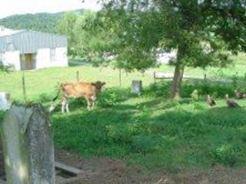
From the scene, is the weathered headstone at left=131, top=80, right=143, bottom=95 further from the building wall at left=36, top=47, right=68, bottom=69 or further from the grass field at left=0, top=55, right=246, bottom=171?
the building wall at left=36, top=47, right=68, bottom=69

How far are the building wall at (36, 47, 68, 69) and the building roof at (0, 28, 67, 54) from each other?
0.70m

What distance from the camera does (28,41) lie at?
68938 millimetres

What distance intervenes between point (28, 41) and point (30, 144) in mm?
64342

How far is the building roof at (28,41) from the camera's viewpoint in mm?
65938

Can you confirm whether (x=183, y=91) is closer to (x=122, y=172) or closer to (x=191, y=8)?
(x=191, y=8)

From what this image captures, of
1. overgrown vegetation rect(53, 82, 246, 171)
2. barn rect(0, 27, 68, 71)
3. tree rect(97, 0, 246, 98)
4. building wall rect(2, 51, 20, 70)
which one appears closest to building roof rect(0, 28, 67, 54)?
barn rect(0, 27, 68, 71)

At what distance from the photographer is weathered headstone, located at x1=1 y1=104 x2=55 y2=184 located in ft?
19.5

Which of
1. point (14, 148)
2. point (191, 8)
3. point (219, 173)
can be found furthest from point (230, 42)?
point (14, 148)

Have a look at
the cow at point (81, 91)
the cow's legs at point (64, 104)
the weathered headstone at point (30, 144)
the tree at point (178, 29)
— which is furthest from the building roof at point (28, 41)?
the weathered headstone at point (30, 144)

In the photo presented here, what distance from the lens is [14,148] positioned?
614 centimetres

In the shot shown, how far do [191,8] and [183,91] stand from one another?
630 cm

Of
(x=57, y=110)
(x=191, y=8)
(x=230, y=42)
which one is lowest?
(x=57, y=110)

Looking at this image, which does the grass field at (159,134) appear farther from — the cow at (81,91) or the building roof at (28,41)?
the building roof at (28,41)

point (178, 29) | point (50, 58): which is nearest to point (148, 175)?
point (178, 29)
